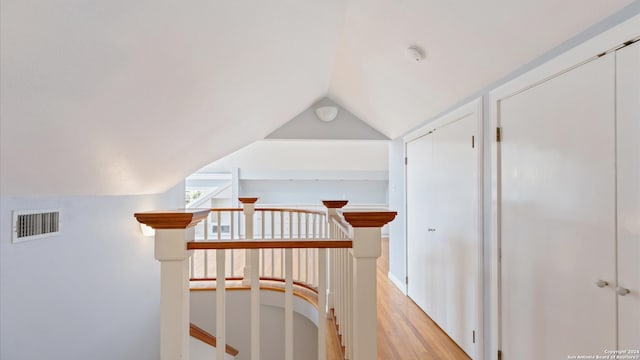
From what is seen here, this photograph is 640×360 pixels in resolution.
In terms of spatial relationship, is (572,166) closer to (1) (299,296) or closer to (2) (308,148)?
(1) (299,296)

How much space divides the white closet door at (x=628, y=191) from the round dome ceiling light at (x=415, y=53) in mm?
1084

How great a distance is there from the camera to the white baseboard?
3.63m

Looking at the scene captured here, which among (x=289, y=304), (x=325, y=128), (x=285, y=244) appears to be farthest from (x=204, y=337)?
(x=325, y=128)

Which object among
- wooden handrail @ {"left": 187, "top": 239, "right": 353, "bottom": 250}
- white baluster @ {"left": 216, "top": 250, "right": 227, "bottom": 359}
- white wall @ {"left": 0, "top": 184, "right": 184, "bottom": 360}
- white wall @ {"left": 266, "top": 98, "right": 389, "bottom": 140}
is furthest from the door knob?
white wall @ {"left": 266, "top": 98, "right": 389, "bottom": 140}

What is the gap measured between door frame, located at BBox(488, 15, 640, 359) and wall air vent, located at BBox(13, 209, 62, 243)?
104 inches

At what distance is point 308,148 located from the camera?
689 cm

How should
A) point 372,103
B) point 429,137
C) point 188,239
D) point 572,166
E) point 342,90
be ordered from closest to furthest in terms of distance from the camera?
point 188,239 < point 572,166 < point 429,137 < point 372,103 < point 342,90

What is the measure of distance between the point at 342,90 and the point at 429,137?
4.24 feet

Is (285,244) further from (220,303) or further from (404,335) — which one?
(404,335)

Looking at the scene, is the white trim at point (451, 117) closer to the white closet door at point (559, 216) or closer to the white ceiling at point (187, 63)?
the white ceiling at point (187, 63)

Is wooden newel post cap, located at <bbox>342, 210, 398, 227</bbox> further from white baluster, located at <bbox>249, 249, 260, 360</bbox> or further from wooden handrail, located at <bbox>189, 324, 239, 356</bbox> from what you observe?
wooden handrail, located at <bbox>189, 324, 239, 356</bbox>

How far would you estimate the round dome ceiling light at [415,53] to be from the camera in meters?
2.08

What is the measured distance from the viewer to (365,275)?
124 cm

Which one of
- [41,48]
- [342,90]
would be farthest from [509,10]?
[342,90]
